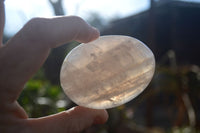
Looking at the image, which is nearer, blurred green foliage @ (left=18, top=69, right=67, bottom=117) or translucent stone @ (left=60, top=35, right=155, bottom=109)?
translucent stone @ (left=60, top=35, right=155, bottom=109)

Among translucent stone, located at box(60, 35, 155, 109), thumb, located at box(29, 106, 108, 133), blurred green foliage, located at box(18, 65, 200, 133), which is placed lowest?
blurred green foliage, located at box(18, 65, 200, 133)

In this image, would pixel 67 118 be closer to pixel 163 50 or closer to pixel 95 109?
pixel 95 109

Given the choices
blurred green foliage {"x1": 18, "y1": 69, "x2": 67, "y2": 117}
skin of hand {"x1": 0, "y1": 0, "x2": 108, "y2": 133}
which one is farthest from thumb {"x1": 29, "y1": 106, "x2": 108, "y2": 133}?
blurred green foliage {"x1": 18, "y1": 69, "x2": 67, "y2": 117}

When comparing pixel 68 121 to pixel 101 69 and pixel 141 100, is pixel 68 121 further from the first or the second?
pixel 141 100

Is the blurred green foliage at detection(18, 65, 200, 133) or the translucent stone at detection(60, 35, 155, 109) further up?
the translucent stone at detection(60, 35, 155, 109)

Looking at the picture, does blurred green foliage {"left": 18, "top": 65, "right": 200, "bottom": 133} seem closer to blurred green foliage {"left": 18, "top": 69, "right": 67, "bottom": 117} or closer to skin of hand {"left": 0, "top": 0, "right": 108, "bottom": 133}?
blurred green foliage {"left": 18, "top": 69, "right": 67, "bottom": 117}

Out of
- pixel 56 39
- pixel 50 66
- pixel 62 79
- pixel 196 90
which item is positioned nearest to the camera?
pixel 56 39

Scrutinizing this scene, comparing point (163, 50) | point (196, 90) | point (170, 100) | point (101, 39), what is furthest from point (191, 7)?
point (101, 39)
